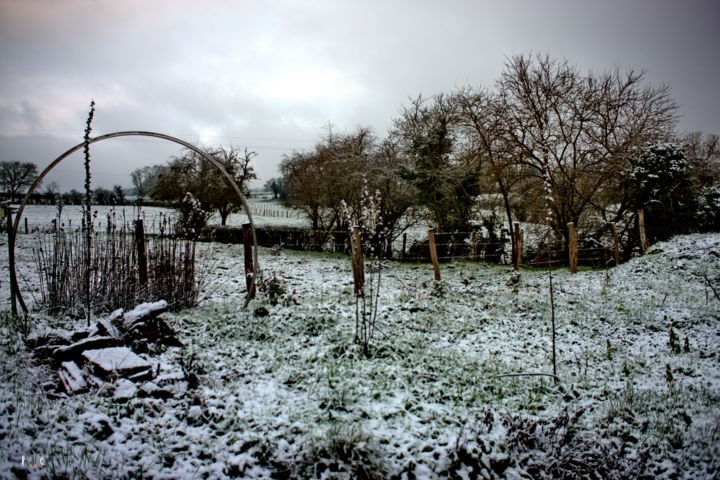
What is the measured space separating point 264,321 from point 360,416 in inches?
108

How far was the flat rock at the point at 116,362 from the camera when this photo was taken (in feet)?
10.2

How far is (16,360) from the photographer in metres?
3.14

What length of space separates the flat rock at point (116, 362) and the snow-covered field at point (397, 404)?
238 millimetres

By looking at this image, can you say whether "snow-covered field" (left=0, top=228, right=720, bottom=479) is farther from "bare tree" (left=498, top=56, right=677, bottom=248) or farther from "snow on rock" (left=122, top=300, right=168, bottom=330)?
"bare tree" (left=498, top=56, right=677, bottom=248)

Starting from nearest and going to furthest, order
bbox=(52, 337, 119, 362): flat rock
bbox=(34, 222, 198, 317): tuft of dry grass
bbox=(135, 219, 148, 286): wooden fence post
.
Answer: bbox=(52, 337, 119, 362): flat rock
bbox=(34, 222, 198, 317): tuft of dry grass
bbox=(135, 219, 148, 286): wooden fence post

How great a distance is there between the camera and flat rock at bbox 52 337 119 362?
127 inches

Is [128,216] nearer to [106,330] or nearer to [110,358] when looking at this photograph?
[106,330]

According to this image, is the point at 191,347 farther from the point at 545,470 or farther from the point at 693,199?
the point at 693,199

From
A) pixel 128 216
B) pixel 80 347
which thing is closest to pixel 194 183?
pixel 128 216

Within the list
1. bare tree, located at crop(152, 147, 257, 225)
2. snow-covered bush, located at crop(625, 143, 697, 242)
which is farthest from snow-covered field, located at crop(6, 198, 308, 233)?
snow-covered bush, located at crop(625, 143, 697, 242)

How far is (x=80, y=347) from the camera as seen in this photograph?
3316mm

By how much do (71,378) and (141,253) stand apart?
3.30 meters

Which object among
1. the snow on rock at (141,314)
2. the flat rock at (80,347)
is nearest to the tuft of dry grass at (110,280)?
the snow on rock at (141,314)

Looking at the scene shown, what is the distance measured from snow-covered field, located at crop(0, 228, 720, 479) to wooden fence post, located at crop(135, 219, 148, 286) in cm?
100
